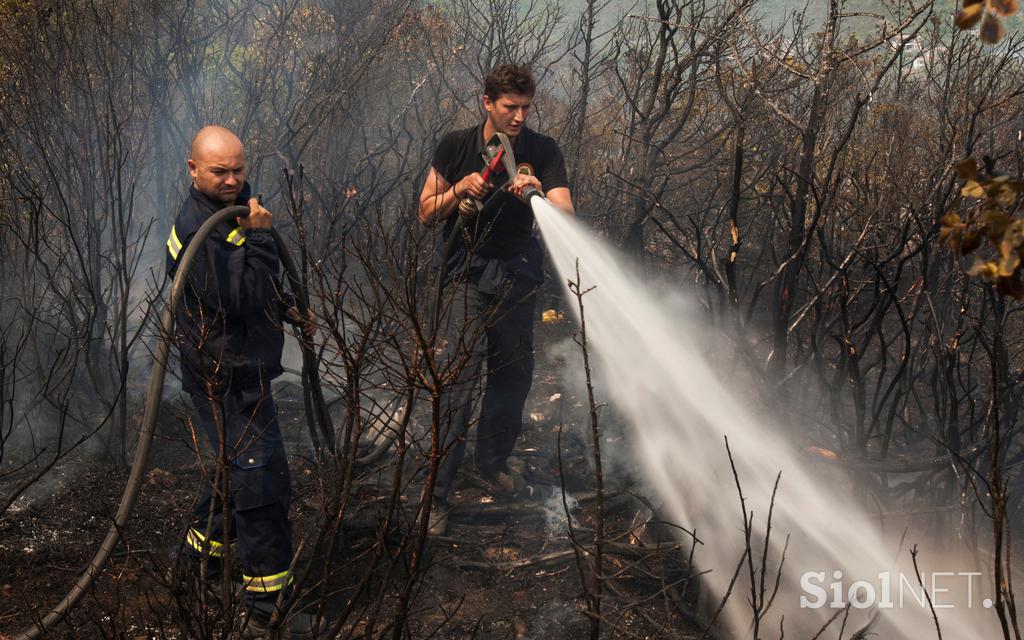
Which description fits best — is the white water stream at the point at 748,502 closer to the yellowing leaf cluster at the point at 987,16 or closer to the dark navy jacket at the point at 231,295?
the dark navy jacket at the point at 231,295

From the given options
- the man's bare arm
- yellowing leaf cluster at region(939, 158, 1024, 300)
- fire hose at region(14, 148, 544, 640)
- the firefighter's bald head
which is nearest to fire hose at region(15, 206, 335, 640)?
fire hose at region(14, 148, 544, 640)

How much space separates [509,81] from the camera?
12.5 ft

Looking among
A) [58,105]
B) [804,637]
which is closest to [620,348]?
[804,637]

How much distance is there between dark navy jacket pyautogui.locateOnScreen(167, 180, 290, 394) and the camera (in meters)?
2.96

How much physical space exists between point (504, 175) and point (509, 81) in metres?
0.45

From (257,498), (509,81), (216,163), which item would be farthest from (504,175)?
(257,498)

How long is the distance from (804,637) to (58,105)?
5.11 metres

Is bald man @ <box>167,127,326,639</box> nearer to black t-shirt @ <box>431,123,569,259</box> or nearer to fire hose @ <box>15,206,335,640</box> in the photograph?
fire hose @ <box>15,206,335,640</box>

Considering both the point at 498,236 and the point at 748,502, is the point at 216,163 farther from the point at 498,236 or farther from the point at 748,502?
the point at 748,502

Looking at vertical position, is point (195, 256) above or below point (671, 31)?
below

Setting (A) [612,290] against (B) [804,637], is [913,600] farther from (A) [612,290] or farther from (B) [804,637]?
(A) [612,290]

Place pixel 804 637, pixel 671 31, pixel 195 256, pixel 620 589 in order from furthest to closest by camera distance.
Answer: pixel 671 31
pixel 620 589
pixel 804 637
pixel 195 256

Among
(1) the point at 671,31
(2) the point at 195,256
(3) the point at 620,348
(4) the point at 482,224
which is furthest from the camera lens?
(1) the point at 671,31

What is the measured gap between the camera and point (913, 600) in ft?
11.1
